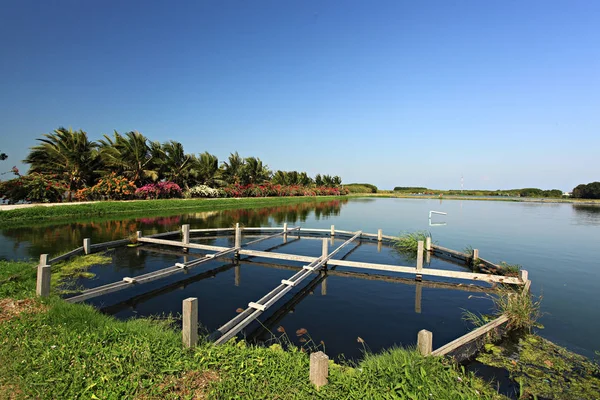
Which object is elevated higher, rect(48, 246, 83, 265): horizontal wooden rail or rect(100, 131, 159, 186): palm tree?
rect(100, 131, 159, 186): palm tree

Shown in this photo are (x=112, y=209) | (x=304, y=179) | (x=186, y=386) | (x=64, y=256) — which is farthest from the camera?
(x=304, y=179)

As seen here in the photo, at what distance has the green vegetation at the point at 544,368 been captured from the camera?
408 cm

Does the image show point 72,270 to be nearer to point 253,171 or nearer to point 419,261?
point 419,261

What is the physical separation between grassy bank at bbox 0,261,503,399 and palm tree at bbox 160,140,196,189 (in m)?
31.2

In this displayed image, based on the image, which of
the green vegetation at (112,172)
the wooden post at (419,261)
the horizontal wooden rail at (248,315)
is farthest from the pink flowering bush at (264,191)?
the horizontal wooden rail at (248,315)

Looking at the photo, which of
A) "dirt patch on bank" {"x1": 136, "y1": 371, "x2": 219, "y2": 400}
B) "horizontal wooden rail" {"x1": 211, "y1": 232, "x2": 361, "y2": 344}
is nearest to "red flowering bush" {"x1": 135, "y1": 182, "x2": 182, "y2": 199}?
"horizontal wooden rail" {"x1": 211, "y1": 232, "x2": 361, "y2": 344}

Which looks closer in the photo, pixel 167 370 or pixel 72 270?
pixel 167 370

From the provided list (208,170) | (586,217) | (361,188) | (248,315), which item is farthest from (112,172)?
(361,188)

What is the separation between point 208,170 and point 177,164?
4.41 m

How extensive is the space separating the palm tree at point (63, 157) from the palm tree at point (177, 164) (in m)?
7.53

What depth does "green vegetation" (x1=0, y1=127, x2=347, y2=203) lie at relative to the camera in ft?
75.2

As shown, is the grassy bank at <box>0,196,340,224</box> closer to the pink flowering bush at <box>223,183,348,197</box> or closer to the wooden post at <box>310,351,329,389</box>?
the pink flowering bush at <box>223,183,348,197</box>

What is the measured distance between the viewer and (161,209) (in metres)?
26.5

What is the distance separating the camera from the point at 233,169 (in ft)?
140
